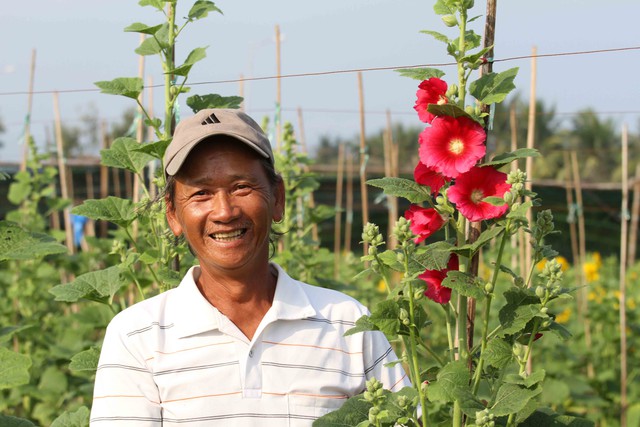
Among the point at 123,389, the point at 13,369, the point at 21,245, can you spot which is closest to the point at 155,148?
the point at 21,245

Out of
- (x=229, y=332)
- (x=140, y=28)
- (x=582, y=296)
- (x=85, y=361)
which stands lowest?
(x=582, y=296)

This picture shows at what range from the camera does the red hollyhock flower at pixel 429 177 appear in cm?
220

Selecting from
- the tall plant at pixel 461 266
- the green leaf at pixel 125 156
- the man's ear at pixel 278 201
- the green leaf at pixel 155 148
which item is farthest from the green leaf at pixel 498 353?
the green leaf at pixel 125 156

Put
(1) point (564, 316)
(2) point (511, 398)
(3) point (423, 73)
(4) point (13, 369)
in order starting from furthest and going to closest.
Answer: (1) point (564, 316)
(4) point (13, 369)
(3) point (423, 73)
(2) point (511, 398)

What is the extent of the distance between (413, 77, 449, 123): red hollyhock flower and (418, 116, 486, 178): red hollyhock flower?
0.20ft

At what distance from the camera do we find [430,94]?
2215mm

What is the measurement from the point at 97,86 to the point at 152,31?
0.25 meters

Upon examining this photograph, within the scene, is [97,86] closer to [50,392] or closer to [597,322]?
[50,392]

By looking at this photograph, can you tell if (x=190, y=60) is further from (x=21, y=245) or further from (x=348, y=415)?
(x=348, y=415)

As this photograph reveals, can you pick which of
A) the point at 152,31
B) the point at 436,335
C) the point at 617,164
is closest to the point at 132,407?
the point at 152,31

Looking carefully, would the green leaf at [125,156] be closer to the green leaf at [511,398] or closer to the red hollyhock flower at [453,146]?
the red hollyhock flower at [453,146]

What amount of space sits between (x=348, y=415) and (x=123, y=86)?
4.78ft

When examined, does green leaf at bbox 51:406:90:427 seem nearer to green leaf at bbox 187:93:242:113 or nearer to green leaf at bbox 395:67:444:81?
green leaf at bbox 187:93:242:113

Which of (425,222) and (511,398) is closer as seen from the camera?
(511,398)
